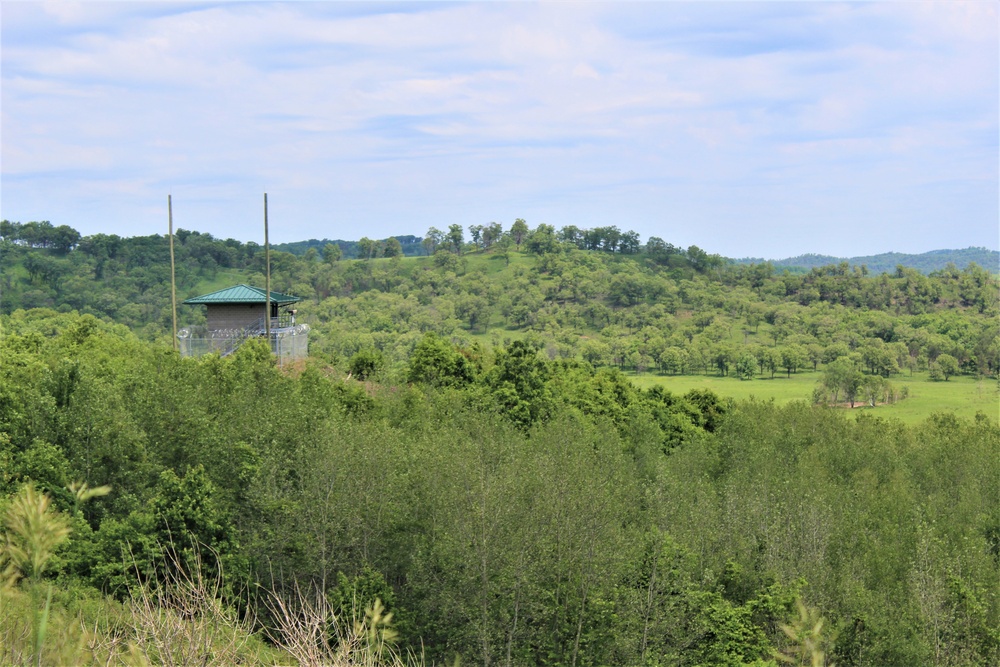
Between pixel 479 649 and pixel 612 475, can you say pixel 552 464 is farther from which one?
pixel 479 649

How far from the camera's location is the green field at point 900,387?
122 m

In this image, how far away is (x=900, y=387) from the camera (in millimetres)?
143250

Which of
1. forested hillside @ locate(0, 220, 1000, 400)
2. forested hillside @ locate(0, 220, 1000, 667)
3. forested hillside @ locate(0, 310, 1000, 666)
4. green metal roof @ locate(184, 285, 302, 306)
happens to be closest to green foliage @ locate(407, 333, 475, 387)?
A: forested hillside @ locate(0, 220, 1000, 667)

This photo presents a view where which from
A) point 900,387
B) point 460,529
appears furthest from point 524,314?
point 460,529

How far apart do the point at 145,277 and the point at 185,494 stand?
425ft

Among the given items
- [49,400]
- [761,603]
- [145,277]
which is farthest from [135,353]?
[145,277]

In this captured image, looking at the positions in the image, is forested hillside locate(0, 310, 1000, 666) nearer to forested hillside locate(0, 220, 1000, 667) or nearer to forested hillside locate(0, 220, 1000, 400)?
forested hillside locate(0, 220, 1000, 667)

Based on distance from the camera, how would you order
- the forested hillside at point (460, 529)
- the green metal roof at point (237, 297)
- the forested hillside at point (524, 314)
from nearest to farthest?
1. the forested hillside at point (460, 529)
2. the green metal roof at point (237, 297)
3. the forested hillside at point (524, 314)

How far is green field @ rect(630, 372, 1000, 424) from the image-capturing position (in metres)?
122

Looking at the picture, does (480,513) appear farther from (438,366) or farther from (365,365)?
(365,365)

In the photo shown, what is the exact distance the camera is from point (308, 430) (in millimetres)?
34219

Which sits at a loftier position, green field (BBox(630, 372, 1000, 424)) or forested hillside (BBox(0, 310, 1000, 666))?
forested hillside (BBox(0, 310, 1000, 666))

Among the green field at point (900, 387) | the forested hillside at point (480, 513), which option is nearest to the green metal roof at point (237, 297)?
the forested hillside at point (480, 513)

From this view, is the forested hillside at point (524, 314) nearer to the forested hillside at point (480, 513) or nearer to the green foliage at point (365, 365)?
the green foliage at point (365, 365)
